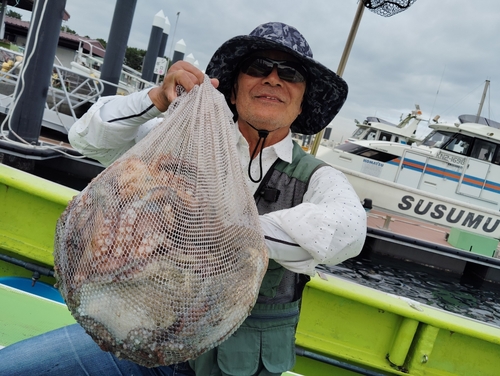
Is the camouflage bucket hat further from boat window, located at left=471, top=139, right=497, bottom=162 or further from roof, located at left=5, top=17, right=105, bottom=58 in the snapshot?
roof, located at left=5, top=17, right=105, bottom=58

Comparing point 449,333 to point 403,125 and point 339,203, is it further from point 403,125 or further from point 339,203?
point 403,125

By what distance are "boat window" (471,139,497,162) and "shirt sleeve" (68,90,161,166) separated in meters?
11.8

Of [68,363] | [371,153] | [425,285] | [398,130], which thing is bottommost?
[425,285]

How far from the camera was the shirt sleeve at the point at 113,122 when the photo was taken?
138cm

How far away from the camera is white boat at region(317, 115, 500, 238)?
10219 mm

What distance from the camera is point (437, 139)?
486 inches

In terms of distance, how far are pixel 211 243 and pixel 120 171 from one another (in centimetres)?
28

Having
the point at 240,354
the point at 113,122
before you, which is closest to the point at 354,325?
the point at 240,354

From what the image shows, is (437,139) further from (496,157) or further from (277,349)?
(277,349)

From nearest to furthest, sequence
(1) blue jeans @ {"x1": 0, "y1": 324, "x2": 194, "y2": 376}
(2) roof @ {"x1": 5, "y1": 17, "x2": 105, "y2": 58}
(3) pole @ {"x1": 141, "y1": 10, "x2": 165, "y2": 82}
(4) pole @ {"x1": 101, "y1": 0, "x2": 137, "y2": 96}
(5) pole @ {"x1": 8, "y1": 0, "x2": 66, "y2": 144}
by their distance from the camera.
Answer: (1) blue jeans @ {"x1": 0, "y1": 324, "x2": 194, "y2": 376}, (5) pole @ {"x1": 8, "y1": 0, "x2": 66, "y2": 144}, (4) pole @ {"x1": 101, "y1": 0, "x2": 137, "y2": 96}, (3) pole @ {"x1": 141, "y1": 10, "x2": 165, "y2": 82}, (2) roof @ {"x1": 5, "y1": 17, "x2": 105, "y2": 58}

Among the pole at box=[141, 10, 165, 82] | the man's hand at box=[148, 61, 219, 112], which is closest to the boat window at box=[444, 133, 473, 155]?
the pole at box=[141, 10, 165, 82]

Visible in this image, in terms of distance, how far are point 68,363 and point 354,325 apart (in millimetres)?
1811

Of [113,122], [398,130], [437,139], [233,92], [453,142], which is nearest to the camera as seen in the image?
[113,122]

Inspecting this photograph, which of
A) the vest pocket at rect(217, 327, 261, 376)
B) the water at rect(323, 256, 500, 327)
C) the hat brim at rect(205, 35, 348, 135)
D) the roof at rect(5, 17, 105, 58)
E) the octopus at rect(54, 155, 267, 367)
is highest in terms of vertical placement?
the roof at rect(5, 17, 105, 58)
